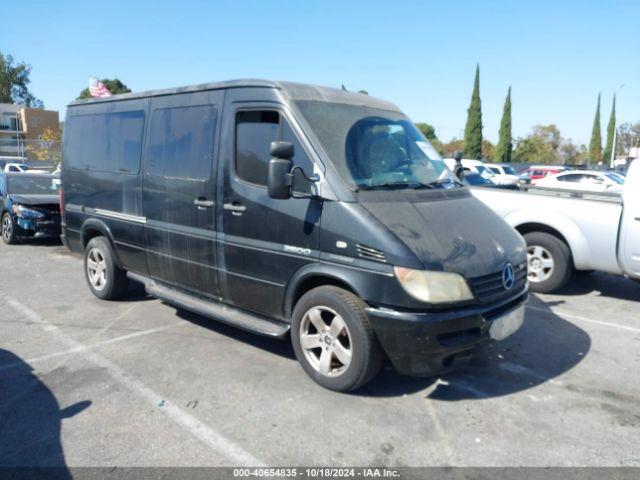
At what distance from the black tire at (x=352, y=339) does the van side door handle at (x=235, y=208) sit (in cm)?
100

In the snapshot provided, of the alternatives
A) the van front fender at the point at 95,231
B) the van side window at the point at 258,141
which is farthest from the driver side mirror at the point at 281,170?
the van front fender at the point at 95,231

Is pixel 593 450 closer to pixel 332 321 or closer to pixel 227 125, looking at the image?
pixel 332 321

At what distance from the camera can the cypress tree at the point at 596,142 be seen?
6925 centimetres

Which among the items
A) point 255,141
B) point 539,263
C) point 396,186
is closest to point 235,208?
point 255,141

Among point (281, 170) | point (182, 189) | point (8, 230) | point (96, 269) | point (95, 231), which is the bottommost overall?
point (8, 230)

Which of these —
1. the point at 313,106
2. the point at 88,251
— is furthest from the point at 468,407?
the point at 88,251

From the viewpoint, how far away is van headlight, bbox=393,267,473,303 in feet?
11.4

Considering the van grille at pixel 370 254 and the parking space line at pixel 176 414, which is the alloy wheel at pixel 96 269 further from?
the van grille at pixel 370 254

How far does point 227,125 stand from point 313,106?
876 mm

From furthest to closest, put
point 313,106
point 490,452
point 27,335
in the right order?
point 27,335
point 313,106
point 490,452

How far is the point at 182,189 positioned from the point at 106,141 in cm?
185

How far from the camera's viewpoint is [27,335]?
5.26 metres

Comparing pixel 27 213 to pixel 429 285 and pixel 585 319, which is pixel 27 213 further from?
pixel 585 319

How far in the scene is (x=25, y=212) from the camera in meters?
10.5
